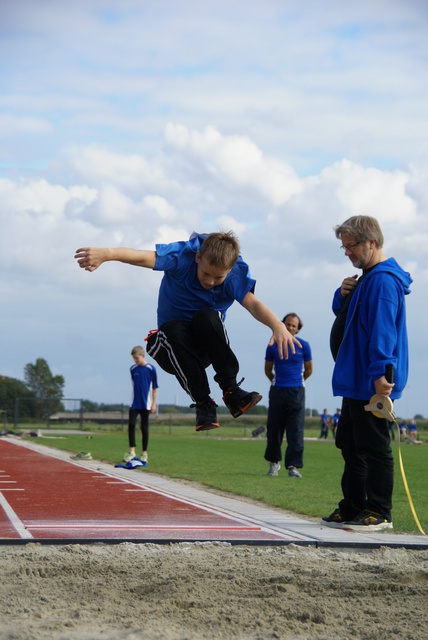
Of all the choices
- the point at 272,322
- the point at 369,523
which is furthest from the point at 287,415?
the point at 272,322

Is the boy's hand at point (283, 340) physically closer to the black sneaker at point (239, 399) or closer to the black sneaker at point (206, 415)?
the black sneaker at point (239, 399)

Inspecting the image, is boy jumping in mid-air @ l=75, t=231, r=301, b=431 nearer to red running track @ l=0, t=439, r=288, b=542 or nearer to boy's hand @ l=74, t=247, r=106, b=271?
boy's hand @ l=74, t=247, r=106, b=271

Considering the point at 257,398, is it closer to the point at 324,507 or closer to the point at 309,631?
the point at 309,631

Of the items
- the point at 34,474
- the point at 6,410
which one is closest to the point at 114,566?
the point at 34,474

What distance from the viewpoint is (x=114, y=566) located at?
4.39m

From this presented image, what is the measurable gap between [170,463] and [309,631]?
11.7 meters

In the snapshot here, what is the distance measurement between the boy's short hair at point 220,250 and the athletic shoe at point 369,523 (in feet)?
8.09

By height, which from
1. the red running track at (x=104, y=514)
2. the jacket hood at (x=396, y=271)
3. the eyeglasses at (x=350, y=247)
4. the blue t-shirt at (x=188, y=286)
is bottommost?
the red running track at (x=104, y=514)

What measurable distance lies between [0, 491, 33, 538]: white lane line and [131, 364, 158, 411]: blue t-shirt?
5085mm

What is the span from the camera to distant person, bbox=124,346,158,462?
13383 millimetres

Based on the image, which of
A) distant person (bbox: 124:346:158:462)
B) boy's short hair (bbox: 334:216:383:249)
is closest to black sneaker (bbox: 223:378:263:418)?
boy's short hair (bbox: 334:216:383:249)

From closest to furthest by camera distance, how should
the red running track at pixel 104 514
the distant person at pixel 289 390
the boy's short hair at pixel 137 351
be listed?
the red running track at pixel 104 514
the distant person at pixel 289 390
the boy's short hair at pixel 137 351

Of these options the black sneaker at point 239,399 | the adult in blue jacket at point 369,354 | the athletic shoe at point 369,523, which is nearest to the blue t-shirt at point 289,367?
the adult in blue jacket at point 369,354

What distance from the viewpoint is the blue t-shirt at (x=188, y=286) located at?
5465mm
